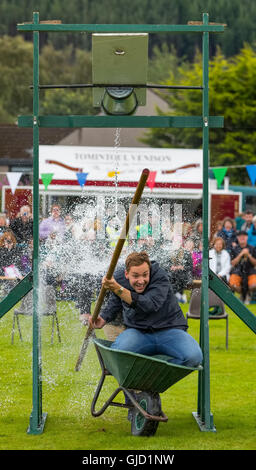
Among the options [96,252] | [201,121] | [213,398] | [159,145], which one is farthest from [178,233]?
[159,145]

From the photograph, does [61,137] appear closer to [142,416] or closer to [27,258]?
[27,258]

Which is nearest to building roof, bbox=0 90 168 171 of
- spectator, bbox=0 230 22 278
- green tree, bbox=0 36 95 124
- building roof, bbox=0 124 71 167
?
building roof, bbox=0 124 71 167

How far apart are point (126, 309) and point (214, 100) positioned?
156 ft

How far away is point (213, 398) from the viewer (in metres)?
8.73

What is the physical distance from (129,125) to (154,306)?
1427 millimetres

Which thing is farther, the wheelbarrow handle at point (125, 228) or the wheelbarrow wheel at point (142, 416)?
the wheelbarrow wheel at point (142, 416)

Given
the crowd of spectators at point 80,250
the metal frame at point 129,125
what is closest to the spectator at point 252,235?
the crowd of spectators at point 80,250

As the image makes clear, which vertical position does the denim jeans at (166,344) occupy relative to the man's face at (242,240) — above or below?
A: above

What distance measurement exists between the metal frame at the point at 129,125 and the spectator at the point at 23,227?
3.94 metres

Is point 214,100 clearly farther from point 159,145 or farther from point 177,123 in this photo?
point 177,123

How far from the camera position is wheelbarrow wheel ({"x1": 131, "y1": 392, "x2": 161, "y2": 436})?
6.75 m

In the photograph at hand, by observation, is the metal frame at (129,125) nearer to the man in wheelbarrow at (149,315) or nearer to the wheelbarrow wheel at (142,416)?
the man in wheelbarrow at (149,315)

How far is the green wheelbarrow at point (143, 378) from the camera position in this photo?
6.39m

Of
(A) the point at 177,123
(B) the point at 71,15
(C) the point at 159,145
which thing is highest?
(B) the point at 71,15
